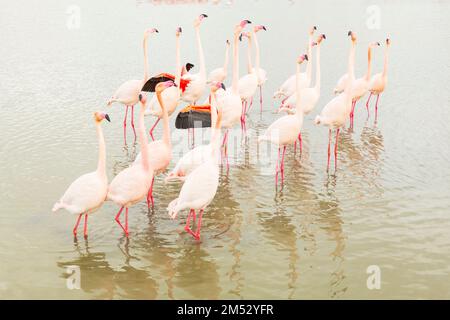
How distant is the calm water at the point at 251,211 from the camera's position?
300 inches

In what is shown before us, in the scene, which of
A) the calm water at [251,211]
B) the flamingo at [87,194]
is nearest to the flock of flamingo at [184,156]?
the flamingo at [87,194]

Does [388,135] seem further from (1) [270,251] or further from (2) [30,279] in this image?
(2) [30,279]

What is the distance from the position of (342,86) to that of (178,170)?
797 centimetres

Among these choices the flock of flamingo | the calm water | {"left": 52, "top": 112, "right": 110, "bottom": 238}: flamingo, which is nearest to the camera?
the calm water

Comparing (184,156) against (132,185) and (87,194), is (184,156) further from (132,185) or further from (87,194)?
(87,194)

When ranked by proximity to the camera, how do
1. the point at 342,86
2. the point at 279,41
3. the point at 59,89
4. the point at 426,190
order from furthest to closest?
the point at 279,41 → the point at 59,89 → the point at 342,86 → the point at 426,190

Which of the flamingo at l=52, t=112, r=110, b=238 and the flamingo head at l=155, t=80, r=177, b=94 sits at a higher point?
the flamingo head at l=155, t=80, r=177, b=94

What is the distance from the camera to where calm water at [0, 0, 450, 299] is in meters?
7.61

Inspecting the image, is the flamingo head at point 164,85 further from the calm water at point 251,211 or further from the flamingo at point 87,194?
the calm water at point 251,211

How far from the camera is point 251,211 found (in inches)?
393

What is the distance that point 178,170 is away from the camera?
1005 cm

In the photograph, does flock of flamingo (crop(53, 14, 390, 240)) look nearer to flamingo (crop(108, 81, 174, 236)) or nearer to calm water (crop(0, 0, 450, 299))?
flamingo (crop(108, 81, 174, 236))

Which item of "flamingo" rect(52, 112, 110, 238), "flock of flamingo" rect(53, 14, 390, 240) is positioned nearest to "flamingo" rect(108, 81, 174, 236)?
"flock of flamingo" rect(53, 14, 390, 240)
